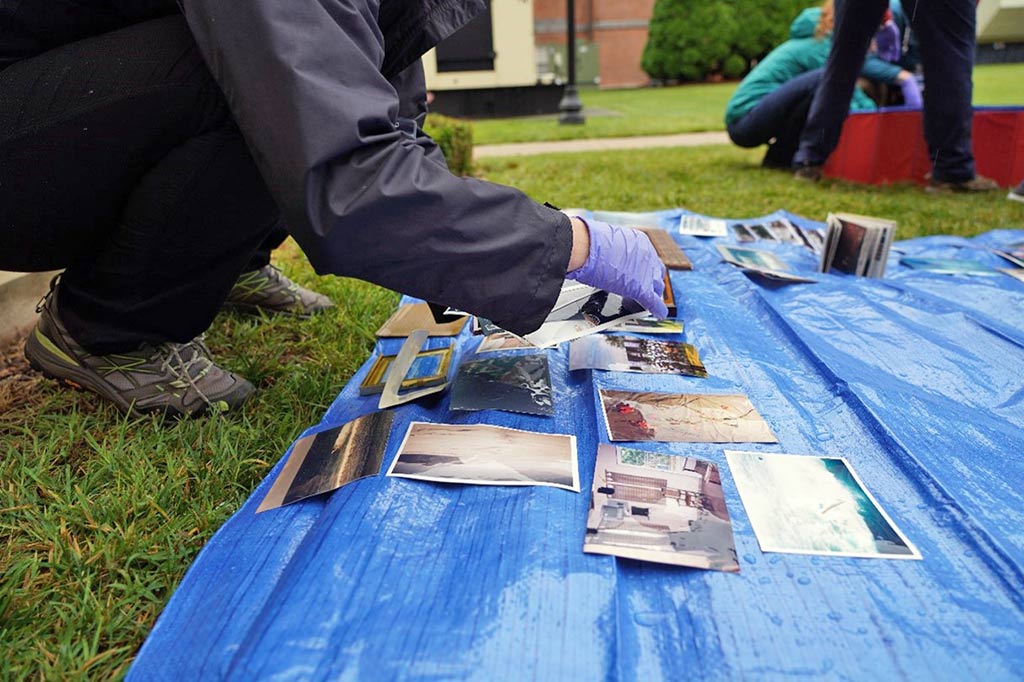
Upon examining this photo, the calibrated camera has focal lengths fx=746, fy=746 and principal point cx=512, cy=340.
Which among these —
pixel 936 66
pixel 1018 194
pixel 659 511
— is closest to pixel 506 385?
pixel 659 511

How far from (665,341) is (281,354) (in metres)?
0.86

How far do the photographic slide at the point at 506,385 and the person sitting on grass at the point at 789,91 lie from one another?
3312 mm

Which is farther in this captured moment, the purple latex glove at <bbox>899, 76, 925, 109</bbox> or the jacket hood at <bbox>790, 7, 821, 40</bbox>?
the jacket hood at <bbox>790, 7, 821, 40</bbox>

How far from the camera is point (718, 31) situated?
17328 millimetres

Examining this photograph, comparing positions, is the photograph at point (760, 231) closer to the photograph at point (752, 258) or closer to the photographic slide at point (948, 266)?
the photograph at point (752, 258)

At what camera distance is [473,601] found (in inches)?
32.0

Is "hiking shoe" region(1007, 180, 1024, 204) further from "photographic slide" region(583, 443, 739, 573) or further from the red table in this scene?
"photographic slide" region(583, 443, 739, 573)

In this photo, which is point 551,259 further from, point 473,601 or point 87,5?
point 87,5

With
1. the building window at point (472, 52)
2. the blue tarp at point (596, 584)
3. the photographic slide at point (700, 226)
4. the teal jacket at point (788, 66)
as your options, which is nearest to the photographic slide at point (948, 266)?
the photographic slide at point (700, 226)

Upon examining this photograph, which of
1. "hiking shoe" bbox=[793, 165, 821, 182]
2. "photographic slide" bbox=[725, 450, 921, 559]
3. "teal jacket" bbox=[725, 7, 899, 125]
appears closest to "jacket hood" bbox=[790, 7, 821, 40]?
"teal jacket" bbox=[725, 7, 899, 125]

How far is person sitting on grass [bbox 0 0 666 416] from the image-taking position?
875 mm

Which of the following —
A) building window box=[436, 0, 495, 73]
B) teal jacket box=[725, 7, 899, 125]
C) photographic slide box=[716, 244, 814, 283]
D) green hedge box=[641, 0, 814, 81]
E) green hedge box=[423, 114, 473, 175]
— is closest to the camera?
photographic slide box=[716, 244, 814, 283]

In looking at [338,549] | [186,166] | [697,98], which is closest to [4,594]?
[338,549]

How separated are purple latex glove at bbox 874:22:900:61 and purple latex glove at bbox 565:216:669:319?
3.65m
